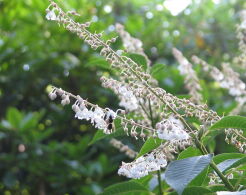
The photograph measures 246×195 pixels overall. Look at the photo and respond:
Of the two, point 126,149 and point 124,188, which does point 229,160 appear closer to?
point 124,188

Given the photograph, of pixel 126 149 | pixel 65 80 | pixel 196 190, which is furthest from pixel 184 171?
pixel 65 80

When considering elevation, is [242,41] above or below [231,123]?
above

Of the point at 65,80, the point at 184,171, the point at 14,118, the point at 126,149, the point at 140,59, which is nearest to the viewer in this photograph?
the point at 184,171

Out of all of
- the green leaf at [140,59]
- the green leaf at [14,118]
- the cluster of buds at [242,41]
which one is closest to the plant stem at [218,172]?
the green leaf at [140,59]

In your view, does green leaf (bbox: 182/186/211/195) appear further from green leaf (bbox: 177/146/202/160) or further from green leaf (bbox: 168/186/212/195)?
green leaf (bbox: 177/146/202/160)

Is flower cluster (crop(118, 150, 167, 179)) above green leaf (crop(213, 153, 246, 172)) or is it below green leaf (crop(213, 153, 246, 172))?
above

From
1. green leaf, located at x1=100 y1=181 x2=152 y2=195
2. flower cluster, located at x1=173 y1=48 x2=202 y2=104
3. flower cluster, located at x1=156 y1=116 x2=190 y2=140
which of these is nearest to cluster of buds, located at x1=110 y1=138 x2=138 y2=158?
flower cluster, located at x1=173 y1=48 x2=202 y2=104
